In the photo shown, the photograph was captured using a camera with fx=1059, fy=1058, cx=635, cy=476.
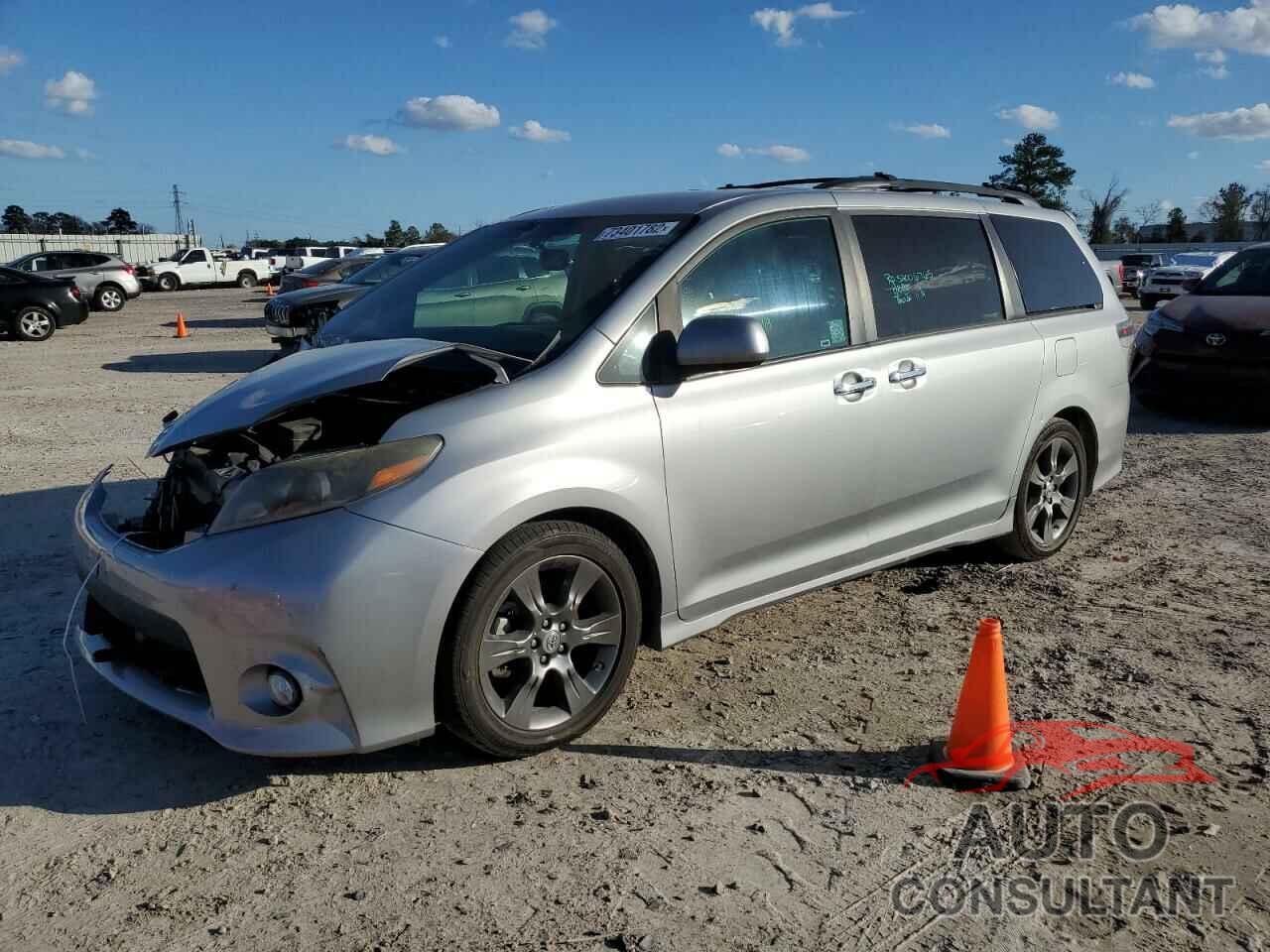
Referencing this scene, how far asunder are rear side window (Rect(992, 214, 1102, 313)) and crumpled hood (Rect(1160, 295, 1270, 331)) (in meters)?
4.71

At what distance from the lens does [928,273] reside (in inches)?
187

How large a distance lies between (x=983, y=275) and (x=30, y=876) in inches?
176

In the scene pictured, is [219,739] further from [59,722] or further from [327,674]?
[59,722]

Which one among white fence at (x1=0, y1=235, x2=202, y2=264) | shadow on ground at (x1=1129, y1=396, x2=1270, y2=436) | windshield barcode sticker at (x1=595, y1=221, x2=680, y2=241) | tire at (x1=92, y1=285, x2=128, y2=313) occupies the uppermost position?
white fence at (x1=0, y1=235, x2=202, y2=264)

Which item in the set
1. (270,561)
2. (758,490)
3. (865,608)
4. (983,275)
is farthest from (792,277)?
(270,561)

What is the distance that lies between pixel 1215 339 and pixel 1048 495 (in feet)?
17.6

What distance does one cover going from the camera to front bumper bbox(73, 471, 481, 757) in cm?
299

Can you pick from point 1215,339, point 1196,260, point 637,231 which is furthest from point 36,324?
point 1196,260

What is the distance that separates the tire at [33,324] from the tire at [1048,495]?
60.4 feet

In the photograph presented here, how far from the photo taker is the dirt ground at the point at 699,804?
2678mm

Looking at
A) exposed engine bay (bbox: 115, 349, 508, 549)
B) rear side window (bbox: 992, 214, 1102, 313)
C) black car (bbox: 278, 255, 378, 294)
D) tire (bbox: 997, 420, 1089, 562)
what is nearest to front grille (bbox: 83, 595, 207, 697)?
exposed engine bay (bbox: 115, 349, 508, 549)

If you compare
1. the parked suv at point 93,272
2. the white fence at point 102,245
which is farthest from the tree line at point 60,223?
the parked suv at point 93,272

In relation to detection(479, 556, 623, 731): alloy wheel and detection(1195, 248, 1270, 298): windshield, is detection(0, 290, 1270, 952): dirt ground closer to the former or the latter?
detection(479, 556, 623, 731): alloy wheel

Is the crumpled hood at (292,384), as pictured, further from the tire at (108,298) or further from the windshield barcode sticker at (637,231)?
the tire at (108,298)
